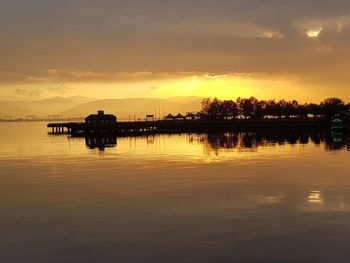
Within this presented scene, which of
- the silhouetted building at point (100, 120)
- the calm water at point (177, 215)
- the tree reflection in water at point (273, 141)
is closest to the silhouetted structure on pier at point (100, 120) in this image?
the silhouetted building at point (100, 120)

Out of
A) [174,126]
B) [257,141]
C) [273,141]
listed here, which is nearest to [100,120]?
[174,126]

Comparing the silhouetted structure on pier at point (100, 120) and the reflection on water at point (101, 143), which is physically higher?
the silhouetted structure on pier at point (100, 120)

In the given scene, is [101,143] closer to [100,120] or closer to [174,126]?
[100,120]

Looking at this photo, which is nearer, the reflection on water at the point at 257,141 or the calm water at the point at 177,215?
the calm water at the point at 177,215

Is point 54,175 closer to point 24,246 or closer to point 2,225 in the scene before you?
point 2,225

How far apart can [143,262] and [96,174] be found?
2384 cm

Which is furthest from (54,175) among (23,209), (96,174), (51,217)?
(51,217)

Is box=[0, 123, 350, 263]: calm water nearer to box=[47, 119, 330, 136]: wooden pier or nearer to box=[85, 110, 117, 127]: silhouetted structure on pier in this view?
box=[47, 119, 330, 136]: wooden pier

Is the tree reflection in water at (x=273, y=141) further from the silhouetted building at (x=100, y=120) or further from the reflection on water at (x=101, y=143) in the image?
the silhouetted building at (x=100, y=120)

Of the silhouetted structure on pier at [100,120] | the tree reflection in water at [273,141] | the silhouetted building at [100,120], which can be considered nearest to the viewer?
the tree reflection in water at [273,141]

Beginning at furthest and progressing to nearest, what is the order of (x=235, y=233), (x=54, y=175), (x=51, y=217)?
(x=54, y=175) → (x=51, y=217) → (x=235, y=233)

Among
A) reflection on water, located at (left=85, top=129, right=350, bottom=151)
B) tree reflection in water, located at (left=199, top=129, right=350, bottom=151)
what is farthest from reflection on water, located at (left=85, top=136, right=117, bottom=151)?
tree reflection in water, located at (left=199, top=129, right=350, bottom=151)

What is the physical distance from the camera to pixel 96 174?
125ft

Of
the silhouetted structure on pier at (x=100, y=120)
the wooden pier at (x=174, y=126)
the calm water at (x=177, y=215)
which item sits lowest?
the calm water at (x=177, y=215)
